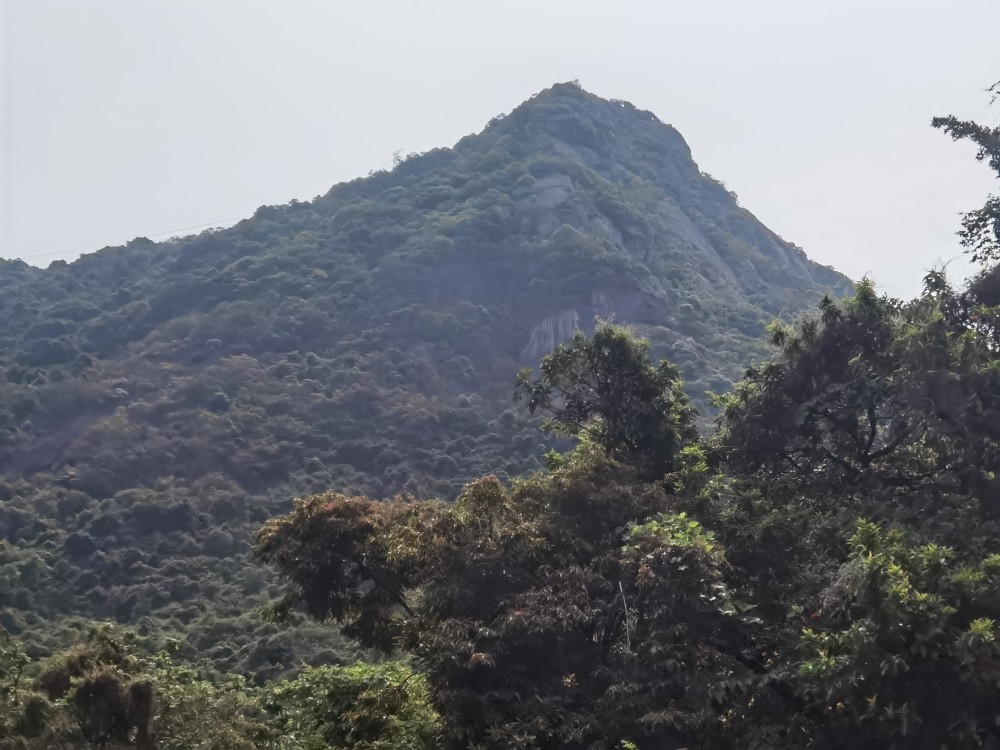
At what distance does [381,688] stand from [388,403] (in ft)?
96.8

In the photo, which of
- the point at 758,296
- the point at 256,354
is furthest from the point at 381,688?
the point at 758,296

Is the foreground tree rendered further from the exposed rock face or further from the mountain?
the exposed rock face

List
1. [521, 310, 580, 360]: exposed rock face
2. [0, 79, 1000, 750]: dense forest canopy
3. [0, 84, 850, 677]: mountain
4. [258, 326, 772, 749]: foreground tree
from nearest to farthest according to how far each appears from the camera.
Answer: [0, 79, 1000, 750]: dense forest canopy
[258, 326, 772, 749]: foreground tree
[0, 84, 850, 677]: mountain
[521, 310, 580, 360]: exposed rock face

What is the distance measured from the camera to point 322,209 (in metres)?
63.1

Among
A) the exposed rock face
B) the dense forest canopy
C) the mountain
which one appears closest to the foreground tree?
the dense forest canopy

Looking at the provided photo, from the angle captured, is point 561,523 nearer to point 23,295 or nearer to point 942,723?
point 942,723

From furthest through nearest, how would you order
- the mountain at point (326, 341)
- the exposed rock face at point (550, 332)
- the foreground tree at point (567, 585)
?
1. the exposed rock face at point (550, 332)
2. the mountain at point (326, 341)
3. the foreground tree at point (567, 585)

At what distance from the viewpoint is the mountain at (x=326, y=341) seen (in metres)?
29.4

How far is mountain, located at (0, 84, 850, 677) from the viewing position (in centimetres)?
2941

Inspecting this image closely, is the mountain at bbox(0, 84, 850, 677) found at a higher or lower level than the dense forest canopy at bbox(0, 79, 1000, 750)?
higher

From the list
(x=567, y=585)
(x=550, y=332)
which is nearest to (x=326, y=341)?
(x=550, y=332)

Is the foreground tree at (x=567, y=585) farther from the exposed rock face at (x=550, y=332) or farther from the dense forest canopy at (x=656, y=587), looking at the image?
the exposed rock face at (x=550, y=332)

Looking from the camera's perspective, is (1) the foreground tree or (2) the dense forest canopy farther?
(1) the foreground tree

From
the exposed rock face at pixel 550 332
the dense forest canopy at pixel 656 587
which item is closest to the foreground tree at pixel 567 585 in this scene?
the dense forest canopy at pixel 656 587
